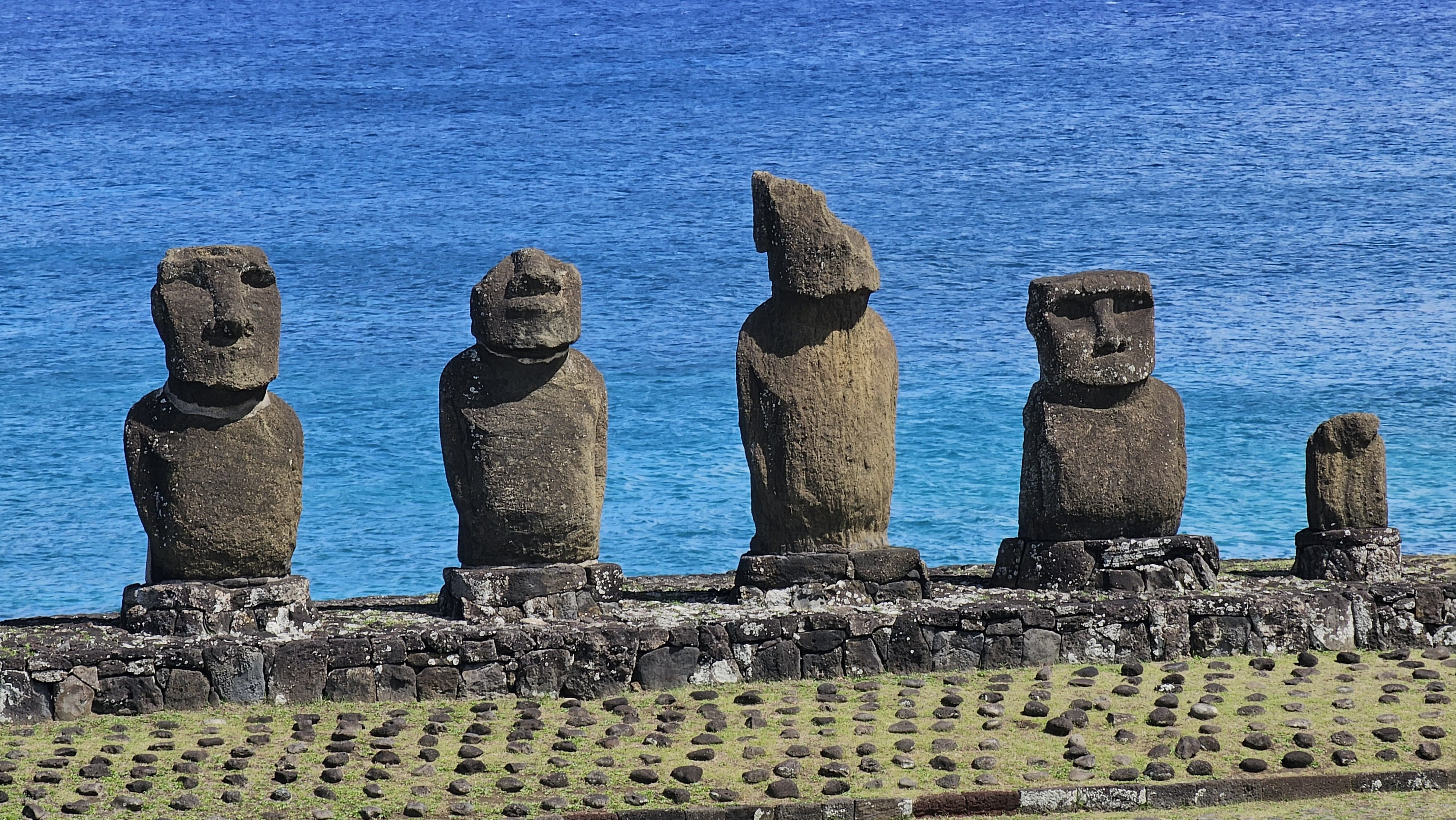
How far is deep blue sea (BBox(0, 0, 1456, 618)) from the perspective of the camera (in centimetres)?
1969

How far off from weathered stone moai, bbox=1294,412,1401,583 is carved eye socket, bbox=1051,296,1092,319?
1.39 meters

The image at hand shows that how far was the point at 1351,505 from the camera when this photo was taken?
11672mm

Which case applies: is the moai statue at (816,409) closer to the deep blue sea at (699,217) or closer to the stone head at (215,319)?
the stone head at (215,319)

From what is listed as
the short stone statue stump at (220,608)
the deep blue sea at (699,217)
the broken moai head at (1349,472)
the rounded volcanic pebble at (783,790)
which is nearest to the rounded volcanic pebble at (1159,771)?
the rounded volcanic pebble at (783,790)

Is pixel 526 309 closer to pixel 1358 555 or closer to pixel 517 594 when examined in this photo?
pixel 517 594

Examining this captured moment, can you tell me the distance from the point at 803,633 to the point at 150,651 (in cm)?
307

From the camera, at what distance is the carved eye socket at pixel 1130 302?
11.5 metres

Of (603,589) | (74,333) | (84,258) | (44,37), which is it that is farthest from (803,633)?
(44,37)

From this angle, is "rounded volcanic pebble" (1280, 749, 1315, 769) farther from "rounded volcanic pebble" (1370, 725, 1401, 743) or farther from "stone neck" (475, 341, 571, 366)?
"stone neck" (475, 341, 571, 366)

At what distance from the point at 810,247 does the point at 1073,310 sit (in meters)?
1.49

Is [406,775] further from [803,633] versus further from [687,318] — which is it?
[687,318]

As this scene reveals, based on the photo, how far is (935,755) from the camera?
952cm

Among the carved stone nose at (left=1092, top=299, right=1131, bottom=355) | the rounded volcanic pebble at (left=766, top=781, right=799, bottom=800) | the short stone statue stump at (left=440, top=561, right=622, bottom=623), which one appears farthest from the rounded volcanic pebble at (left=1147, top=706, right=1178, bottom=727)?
the short stone statue stump at (left=440, top=561, right=622, bottom=623)

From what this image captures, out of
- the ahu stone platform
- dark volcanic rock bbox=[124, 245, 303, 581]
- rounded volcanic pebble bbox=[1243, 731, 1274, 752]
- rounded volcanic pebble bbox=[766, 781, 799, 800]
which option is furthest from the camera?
dark volcanic rock bbox=[124, 245, 303, 581]
